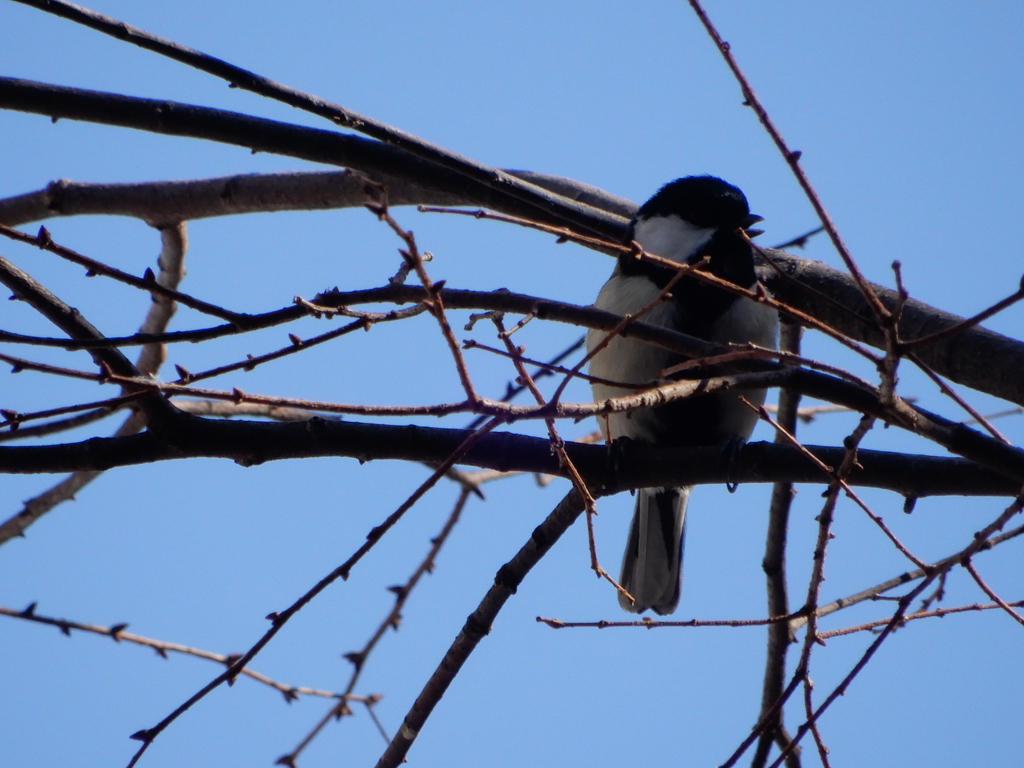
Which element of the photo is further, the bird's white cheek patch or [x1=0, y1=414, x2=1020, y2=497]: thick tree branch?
the bird's white cheek patch

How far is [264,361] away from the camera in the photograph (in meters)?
1.36

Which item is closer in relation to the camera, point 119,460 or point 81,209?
point 119,460

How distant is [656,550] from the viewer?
351cm

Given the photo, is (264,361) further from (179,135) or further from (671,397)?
(179,135)

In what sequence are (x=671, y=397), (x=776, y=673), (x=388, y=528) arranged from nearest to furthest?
(x=388, y=528) → (x=671, y=397) → (x=776, y=673)

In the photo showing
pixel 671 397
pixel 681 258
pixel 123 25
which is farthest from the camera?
pixel 681 258

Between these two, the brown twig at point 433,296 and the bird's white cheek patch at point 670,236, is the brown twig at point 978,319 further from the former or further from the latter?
the bird's white cheek patch at point 670,236

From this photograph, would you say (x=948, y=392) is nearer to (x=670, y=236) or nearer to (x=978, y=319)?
(x=978, y=319)

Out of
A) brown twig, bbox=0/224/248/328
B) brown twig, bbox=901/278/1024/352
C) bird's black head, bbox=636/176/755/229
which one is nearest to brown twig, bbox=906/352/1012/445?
brown twig, bbox=901/278/1024/352

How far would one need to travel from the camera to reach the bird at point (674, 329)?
10.0 ft

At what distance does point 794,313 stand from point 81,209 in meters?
2.48

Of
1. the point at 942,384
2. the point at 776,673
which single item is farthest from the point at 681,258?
the point at 942,384

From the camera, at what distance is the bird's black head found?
139 inches

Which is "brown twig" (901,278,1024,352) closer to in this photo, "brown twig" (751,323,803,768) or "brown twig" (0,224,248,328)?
"brown twig" (0,224,248,328)
